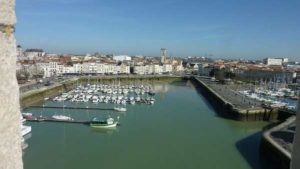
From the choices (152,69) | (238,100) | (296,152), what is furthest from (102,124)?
(152,69)

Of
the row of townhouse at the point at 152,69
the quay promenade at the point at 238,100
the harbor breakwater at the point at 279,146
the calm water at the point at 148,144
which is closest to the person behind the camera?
the harbor breakwater at the point at 279,146

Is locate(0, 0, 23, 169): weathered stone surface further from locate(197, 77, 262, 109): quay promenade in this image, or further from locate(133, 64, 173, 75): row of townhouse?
locate(133, 64, 173, 75): row of townhouse

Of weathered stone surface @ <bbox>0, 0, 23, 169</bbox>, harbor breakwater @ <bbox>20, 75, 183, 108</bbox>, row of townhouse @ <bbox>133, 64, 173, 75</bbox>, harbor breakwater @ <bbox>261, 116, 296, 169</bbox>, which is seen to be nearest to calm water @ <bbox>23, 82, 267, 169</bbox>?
harbor breakwater @ <bbox>261, 116, 296, 169</bbox>

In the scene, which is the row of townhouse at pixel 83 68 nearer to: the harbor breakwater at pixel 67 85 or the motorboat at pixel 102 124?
the harbor breakwater at pixel 67 85

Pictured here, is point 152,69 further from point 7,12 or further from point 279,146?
point 7,12

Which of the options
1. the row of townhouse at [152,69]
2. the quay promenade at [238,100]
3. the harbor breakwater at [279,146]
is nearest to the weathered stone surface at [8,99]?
the harbor breakwater at [279,146]

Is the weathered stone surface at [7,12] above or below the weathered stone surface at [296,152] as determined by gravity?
above

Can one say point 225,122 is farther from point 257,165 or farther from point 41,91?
point 41,91
